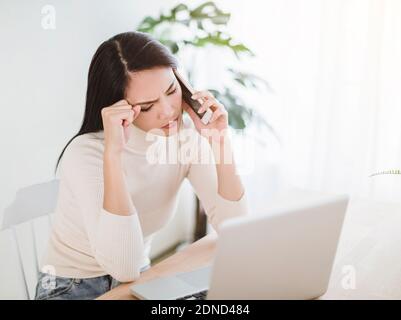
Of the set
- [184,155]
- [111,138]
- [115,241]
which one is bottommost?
[115,241]

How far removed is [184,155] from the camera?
146 cm

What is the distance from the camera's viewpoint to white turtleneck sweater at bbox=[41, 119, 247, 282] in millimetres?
1145

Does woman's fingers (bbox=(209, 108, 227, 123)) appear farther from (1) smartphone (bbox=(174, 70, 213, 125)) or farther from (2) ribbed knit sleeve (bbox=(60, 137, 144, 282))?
(2) ribbed knit sleeve (bbox=(60, 137, 144, 282))

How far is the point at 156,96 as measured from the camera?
1277 mm

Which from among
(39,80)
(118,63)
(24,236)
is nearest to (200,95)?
(118,63)

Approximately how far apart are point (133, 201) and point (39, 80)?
477 mm

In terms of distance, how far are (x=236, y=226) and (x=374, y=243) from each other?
0.74m

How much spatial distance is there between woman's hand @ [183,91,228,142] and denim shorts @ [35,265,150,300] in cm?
48

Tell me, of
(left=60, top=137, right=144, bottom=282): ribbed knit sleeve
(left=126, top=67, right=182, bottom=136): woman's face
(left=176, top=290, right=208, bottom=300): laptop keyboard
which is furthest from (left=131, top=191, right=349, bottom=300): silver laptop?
(left=126, top=67, right=182, bottom=136): woman's face

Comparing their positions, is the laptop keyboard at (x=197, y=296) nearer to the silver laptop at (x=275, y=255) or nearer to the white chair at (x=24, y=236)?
the silver laptop at (x=275, y=255)

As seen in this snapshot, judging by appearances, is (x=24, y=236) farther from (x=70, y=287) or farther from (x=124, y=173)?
(x=124, y=173)

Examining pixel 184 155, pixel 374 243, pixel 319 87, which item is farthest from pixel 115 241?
pixel 319 87

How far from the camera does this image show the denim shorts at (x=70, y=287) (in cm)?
126
